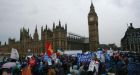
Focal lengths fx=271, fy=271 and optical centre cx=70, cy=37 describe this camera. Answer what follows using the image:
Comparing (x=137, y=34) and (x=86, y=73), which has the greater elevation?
(x=137, y=34)

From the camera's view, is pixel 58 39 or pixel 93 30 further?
pixel 93 30

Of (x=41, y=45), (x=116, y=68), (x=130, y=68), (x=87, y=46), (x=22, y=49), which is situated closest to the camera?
(x=130, y=68)

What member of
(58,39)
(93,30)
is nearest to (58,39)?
(58,39)

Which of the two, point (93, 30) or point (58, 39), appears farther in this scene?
point (93, 30)

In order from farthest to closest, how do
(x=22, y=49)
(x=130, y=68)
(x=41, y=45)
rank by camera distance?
1. (x=22, y=49)
2. (x=41, y=45)
3. (x=130, y=68)

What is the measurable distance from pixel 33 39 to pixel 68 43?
562 inches

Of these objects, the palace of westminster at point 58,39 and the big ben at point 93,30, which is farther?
the big ben at point 93,30

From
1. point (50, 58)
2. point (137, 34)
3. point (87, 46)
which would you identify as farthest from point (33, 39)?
point (50, 58)

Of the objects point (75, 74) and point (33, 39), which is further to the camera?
point (33, 39)

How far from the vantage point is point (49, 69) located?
13.5 m

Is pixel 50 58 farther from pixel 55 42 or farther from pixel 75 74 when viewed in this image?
pixel 55 42

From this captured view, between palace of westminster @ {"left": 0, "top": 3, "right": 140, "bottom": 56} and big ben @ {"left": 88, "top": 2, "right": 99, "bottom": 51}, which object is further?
big ben @ {"left": 88, "top": 2, "right": 99, "bottom": 51}

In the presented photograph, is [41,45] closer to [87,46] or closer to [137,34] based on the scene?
[87,46]

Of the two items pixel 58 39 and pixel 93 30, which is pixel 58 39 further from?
pixel 93 30
